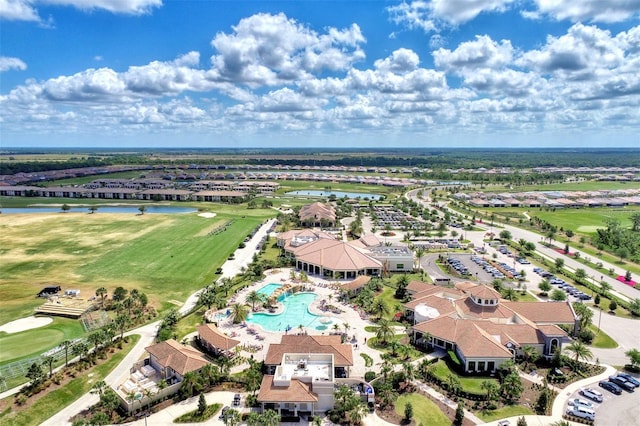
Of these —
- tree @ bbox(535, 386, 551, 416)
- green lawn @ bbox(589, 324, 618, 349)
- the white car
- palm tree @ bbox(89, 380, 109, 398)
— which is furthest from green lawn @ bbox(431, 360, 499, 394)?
palm tree @ bbox(89, 380, 109, 398)

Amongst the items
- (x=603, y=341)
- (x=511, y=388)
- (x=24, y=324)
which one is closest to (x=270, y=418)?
(x=511, y=388)

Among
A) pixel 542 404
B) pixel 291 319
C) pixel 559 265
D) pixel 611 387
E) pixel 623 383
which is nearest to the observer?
pixel 542 404

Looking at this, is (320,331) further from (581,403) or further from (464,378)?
(581,403)

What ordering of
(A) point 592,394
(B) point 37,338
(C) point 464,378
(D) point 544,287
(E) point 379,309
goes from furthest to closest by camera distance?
1. (D) point 544,287
2. (E) point 379,309
3. (B) point 37,338
4. (C) point 464,378
5. (A) point 592,394

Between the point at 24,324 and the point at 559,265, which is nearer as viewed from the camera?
the point at 24,324

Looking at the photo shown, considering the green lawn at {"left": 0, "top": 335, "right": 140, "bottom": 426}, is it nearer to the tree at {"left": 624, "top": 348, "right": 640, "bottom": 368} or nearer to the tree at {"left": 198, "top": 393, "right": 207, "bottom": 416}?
the tree at {"left": 198, "top": 393, "right": 207, "bottom": 416}

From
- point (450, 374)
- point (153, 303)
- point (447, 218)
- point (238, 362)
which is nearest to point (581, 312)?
point (450, 374)
